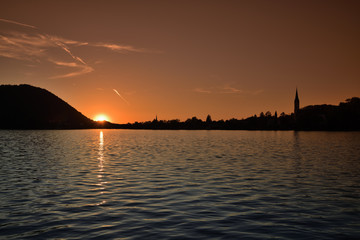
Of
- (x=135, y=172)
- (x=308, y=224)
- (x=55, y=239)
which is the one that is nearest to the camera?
(x=55, y=239)

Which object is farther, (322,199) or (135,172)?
(135,172)

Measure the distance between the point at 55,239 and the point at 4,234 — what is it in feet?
7.93

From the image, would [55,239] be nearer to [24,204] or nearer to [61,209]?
[61,209]

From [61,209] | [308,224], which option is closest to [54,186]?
Result: [61,209]

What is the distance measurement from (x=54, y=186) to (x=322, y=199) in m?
19.9

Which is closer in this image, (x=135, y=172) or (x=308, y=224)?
(x=308, y=224)

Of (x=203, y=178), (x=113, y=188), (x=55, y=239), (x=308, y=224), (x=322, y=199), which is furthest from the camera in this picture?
(x=203, y=178)

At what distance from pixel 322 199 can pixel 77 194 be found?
16847 mm

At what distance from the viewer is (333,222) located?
15102mm

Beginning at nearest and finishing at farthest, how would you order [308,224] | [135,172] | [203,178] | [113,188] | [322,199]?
[308,224]
[322,199]
[113,188]
[203,178]
[135,172]

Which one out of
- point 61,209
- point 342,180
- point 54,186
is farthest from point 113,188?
point 342,180

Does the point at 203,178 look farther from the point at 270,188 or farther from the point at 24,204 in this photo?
the point at 24,204

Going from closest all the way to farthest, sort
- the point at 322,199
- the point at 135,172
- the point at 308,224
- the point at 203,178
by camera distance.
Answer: the point at 308,224 < the point at 322,199 < the point at 203,178 < the point at 135,172

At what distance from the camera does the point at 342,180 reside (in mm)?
28031
